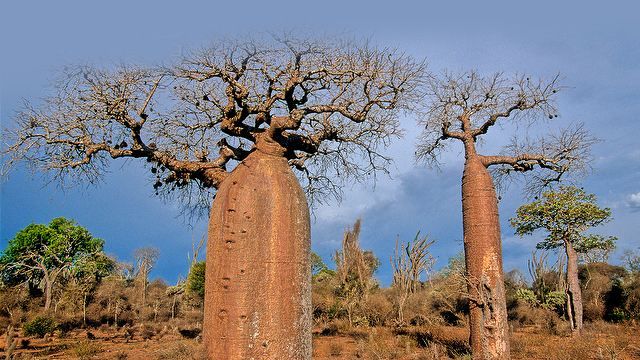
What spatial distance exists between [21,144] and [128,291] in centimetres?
1872

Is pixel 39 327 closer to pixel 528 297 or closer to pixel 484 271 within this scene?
pixel 484 271

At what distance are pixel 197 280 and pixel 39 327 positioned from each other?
6.56 meters

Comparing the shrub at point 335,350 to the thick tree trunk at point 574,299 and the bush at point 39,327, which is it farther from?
the bush at point 39,327

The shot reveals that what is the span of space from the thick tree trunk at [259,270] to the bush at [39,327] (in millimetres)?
11001

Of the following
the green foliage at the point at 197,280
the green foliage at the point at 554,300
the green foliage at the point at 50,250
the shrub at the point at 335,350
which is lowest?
the shrub at the point at 335,350

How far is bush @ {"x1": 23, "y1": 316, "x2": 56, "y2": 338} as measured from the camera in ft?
40.3

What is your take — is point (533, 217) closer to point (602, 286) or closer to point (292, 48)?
point (602, 286)

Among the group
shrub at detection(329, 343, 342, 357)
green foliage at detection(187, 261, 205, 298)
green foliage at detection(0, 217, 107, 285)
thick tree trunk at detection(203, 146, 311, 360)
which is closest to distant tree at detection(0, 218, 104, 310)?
green foliage at detection(0, 217, 107, 285)

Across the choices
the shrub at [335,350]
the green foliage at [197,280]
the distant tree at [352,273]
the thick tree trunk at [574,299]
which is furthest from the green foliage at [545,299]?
the green foliage at [197,280]

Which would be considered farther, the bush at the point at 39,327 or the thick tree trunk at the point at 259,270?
the bush at the point at 39,327

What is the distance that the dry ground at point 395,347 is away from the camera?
804 cm

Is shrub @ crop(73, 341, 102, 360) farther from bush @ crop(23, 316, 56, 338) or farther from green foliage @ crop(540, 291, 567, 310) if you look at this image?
green foliage @ crop(540, 291, 567, 310)

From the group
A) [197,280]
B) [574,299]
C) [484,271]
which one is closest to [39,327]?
[197,280]

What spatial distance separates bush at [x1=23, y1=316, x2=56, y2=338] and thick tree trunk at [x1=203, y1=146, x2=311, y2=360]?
36.1 ft
